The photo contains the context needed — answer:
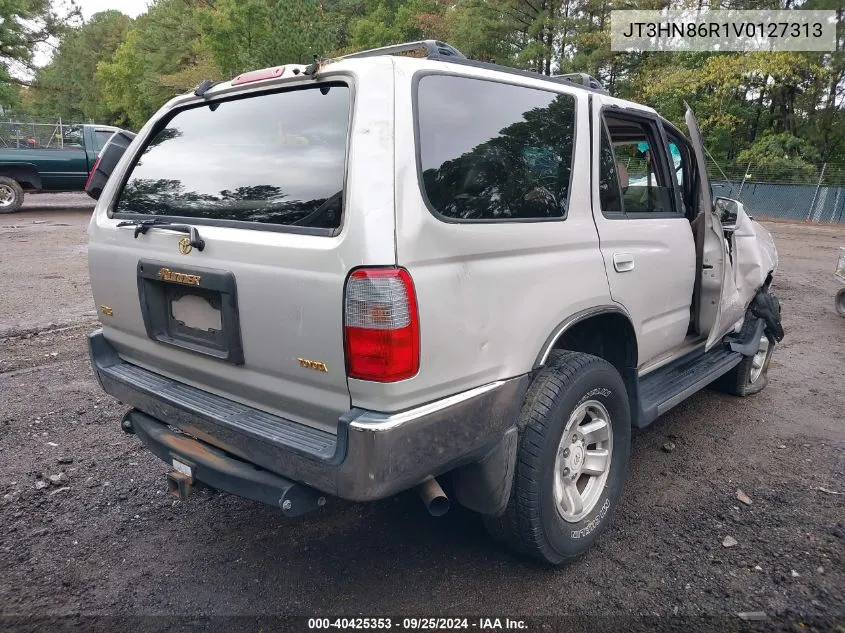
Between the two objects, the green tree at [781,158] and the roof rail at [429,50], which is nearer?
the roof rail at [429,50]

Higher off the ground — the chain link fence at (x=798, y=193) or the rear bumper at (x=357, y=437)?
the rear bumper at (x=357, y=437)

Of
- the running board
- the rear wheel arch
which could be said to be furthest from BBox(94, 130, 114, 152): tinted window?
the rear wheel arch

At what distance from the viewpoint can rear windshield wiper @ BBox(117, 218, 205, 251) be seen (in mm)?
2406

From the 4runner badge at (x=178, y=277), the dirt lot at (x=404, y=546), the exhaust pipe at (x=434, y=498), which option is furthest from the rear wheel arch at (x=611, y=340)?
the 4runner badge at (x=178, y=277)

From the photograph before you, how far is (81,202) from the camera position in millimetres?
19844

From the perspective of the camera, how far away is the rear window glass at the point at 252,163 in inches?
89.3

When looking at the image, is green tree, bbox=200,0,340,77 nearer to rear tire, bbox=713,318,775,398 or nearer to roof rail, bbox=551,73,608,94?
rear tire, bbox=713,318,775,398

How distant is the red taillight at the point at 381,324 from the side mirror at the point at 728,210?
3041 millimetres

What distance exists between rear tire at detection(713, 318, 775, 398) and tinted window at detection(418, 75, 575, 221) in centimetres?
274

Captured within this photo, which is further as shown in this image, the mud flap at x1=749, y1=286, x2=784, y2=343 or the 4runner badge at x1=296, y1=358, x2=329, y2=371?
the mud flap at x1=749, y1=286, x2=784, y2=343

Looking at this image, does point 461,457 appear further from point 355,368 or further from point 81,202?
point 81,202

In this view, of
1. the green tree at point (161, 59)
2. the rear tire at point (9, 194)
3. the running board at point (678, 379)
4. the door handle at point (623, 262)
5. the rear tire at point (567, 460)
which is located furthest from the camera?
the green tree at point (161, 59)

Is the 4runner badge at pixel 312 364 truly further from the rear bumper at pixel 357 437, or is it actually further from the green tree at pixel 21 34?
the green tree at pixel 21 34

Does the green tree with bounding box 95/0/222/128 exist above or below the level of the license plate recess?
above
